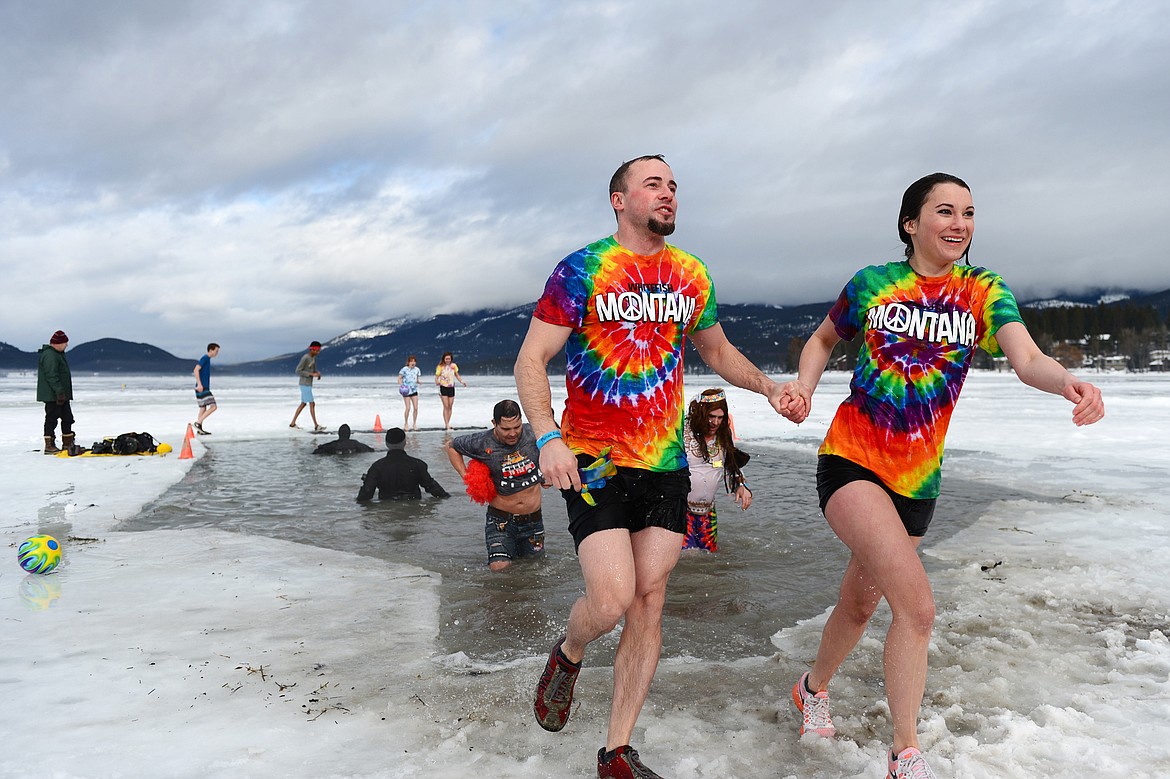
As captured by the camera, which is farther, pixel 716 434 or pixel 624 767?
pixel 716 434

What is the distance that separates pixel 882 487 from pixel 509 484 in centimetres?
395

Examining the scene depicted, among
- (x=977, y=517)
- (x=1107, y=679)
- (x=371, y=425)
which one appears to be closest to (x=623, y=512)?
(x=1107, y=679)

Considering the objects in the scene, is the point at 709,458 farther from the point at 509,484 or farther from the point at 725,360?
A: the point at 725,360

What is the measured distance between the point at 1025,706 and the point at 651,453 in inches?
84.7

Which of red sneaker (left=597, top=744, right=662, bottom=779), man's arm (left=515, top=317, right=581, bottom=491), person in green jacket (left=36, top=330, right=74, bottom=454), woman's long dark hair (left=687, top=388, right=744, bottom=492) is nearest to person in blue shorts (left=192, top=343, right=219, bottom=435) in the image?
person in green jacket (left=36, top=330, right=74, bottom=454)

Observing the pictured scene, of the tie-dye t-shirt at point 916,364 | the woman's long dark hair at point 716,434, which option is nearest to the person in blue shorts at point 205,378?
the woman's long dark hair at point 716,434

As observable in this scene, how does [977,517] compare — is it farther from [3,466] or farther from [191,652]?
[3,466]

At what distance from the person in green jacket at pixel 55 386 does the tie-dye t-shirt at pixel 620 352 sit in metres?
13.4

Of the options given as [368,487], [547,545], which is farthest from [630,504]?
[368,487]

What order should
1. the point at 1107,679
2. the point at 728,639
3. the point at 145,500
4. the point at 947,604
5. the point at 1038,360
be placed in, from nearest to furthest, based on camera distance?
the point at 1038,360 → the point at 1107,679 → the point at 728,639 → the point at 947,604 → the point at 145,500

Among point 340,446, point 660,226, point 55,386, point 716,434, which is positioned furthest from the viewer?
point 340,446

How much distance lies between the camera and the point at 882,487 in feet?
10.1

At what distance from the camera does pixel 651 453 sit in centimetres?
310

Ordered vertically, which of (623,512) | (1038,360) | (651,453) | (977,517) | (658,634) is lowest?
(977,517)
